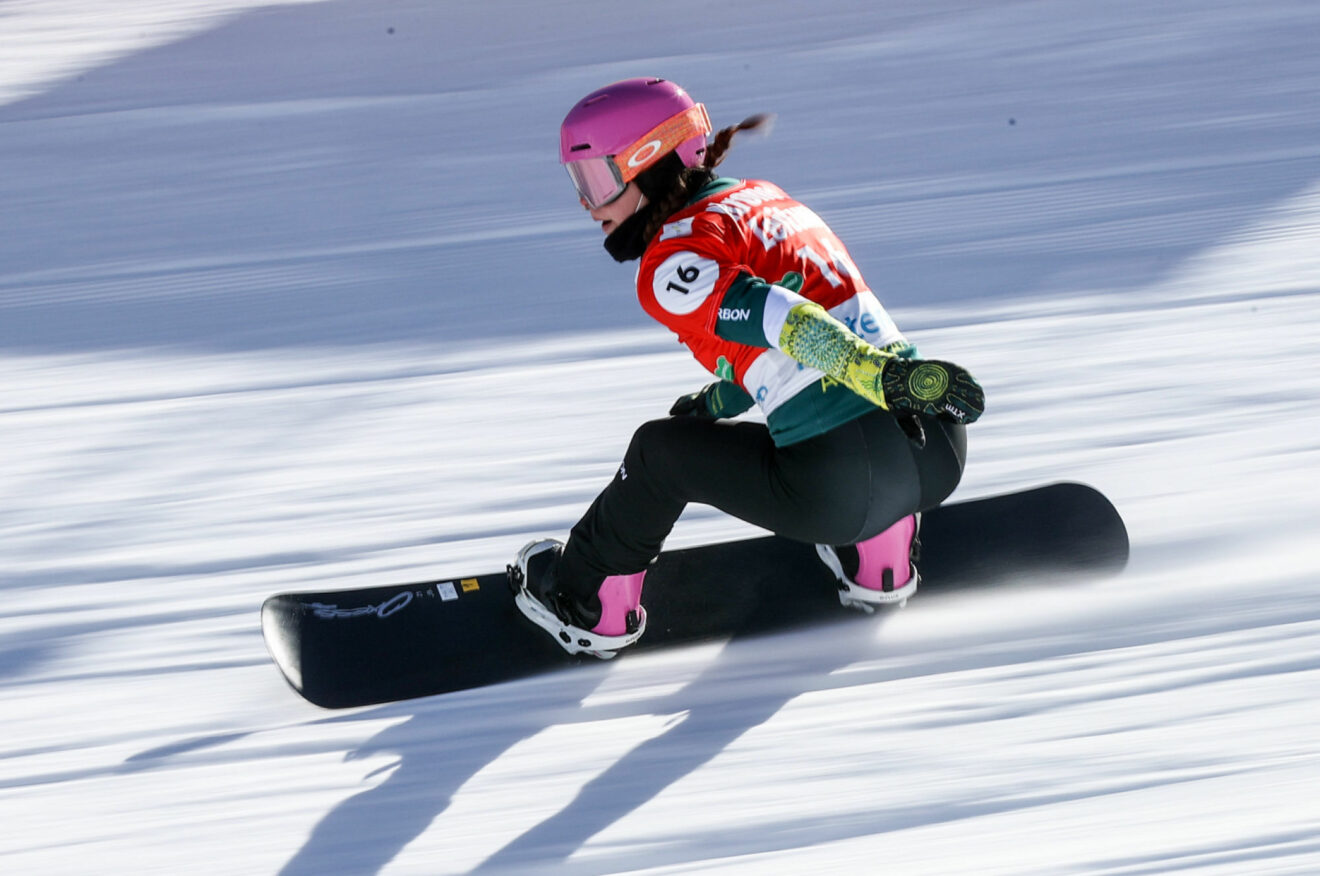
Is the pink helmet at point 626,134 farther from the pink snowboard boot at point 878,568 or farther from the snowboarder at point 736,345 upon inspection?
the pink snowboard boot at point 878,568

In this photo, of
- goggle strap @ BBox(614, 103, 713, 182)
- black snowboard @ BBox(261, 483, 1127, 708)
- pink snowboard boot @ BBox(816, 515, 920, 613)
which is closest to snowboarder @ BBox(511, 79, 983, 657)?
goggle strap @ BBox(614, 103, 713, 182)

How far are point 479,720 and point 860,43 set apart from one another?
5.23 m

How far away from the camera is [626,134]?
2.15 metres

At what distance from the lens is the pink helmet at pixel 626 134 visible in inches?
84.7

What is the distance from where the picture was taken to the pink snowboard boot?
8.05 feet

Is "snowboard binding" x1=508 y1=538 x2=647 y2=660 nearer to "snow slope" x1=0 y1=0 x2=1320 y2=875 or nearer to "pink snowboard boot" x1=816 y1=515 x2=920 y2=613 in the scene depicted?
"snow slope" x1=0 y1=0 x2=1320 y2=875

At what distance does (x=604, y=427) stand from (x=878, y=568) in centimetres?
116

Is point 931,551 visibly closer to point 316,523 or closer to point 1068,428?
point 1068,428

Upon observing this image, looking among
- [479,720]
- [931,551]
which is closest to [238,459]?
[479,720]

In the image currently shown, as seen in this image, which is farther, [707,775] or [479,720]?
[479,720]

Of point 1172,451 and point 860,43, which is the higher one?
point 860,43

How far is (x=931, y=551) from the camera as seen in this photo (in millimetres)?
2633

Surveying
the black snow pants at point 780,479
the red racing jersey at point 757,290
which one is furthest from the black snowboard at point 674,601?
the red racing jersey at point 757,290

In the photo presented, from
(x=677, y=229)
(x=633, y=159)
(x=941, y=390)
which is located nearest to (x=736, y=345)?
(x=677, y=229)
